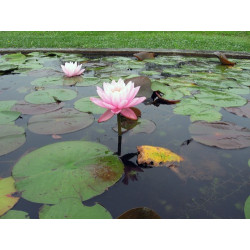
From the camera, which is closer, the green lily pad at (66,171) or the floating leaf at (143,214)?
the floating leaf at (143,214)

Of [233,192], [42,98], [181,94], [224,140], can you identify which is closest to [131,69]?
[181,94]

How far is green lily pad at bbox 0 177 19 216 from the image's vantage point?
0.90 meters

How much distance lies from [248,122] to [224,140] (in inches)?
14.5

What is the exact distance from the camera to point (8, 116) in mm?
1583

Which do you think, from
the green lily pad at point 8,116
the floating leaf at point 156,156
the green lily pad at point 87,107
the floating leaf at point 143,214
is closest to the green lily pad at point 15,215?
the floating leaf at point 143,214

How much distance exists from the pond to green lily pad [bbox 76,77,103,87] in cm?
2

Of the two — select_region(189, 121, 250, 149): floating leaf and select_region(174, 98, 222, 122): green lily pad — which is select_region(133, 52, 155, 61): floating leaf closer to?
select_region(174, 98, 222, 122): green lily pad

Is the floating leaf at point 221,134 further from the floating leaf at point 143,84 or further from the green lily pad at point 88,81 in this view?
the green lily pad at point 88,81

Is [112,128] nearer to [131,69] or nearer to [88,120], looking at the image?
[88,120]

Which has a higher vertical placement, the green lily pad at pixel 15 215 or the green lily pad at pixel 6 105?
the green lily pad at pixel 6 105

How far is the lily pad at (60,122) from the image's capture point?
144 centimetres

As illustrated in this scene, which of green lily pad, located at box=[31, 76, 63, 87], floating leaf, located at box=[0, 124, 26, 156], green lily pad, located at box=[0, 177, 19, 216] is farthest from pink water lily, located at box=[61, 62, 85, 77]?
green lily pad, located at box=[0, 177, 19, 216]

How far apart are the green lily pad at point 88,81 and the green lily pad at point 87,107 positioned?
1.46ft

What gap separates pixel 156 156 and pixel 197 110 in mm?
693
